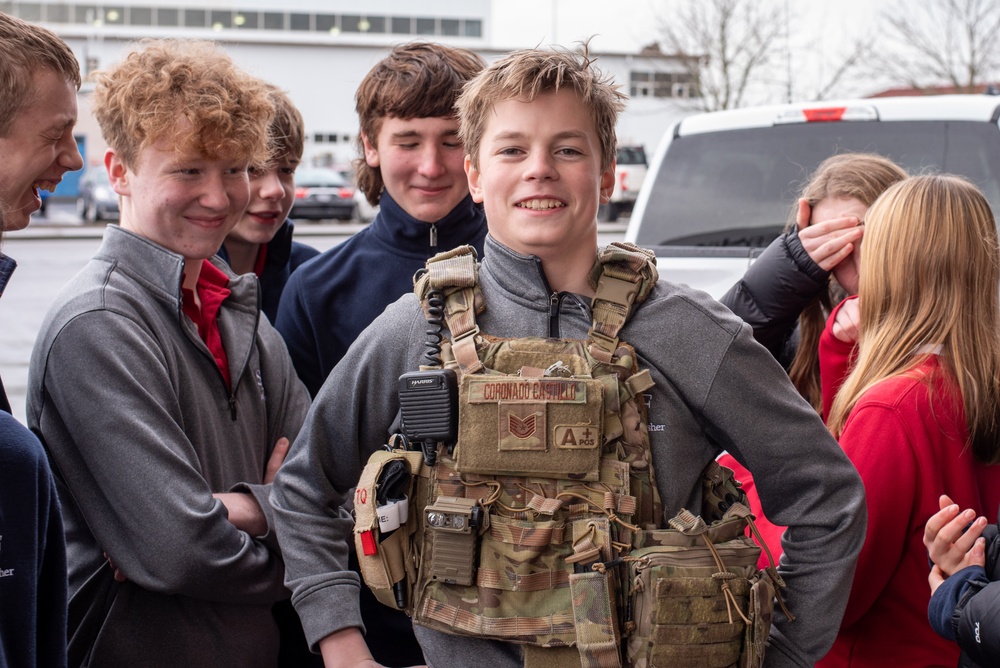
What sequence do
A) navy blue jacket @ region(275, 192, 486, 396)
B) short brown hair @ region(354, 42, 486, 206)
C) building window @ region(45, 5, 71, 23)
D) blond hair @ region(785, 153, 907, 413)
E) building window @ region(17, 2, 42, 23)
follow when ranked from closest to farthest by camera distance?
short brown hair @ region(354, 42, 486, 206), navy blue jacket @ region(275, 192, 486, 396), blond hair @ region(785, 153, 907, 413), building window @ region(17, 2, 42, 23), building window @ region(45, 5, 71, 23)

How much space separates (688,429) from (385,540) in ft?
2.18

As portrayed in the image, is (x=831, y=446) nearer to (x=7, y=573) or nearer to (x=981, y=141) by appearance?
(x=7, y=573)

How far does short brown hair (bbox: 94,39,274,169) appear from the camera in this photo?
2615 millimetres

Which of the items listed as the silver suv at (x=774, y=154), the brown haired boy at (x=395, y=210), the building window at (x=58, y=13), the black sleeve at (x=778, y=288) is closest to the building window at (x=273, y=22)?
the building window at (x=58, y=13)

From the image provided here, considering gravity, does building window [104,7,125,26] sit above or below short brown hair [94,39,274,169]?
above

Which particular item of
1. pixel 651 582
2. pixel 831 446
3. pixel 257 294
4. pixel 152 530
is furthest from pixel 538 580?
pixel 257 294

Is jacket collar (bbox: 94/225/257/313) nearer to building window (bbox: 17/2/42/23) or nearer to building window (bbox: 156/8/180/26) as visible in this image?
building window (bbox: 156/8/180/26)

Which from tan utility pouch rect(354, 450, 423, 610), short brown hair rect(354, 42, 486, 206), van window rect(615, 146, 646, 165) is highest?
van window rect(615, 146, 646, 165)

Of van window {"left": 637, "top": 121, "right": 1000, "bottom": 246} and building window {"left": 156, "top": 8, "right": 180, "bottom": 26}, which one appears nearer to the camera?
van window {"left": 637, "top": 121, "right": 1000, "bottom": 246}

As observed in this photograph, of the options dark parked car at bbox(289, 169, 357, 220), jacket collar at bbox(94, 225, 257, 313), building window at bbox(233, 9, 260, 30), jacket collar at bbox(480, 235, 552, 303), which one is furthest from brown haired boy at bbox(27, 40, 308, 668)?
building window at bbox(233, 9, 260, 30)

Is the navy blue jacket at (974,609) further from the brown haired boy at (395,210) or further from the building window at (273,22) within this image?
the building window at (273,22)

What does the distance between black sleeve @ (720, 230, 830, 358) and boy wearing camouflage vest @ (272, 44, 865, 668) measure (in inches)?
48.9

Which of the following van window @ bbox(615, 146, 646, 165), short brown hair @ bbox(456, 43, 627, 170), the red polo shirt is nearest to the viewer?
short brown hair @ bbox(456, 43, 627, 170)

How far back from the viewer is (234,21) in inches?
2140
